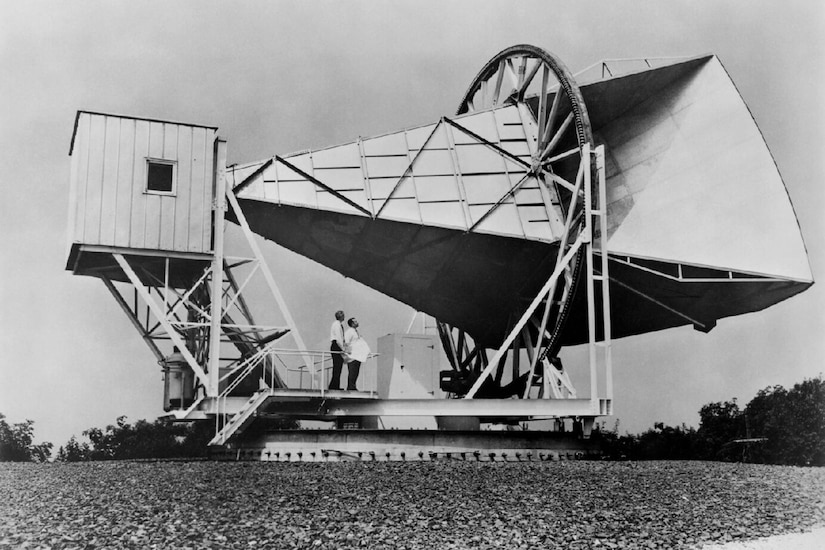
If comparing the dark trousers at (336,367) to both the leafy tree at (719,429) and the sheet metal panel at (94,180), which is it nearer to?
the sheet metal panel at (94,180)

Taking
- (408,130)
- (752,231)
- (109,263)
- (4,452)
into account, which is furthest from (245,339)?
(752,231)

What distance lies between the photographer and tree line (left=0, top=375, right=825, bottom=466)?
85.8 ft

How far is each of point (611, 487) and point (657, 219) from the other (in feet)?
32.5

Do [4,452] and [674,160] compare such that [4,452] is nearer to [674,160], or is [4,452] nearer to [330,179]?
[330,179]

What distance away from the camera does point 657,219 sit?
68.1 ft

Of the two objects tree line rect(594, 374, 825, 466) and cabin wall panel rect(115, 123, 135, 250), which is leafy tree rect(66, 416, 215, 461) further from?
tree line rect(594, 374, 825, 466)

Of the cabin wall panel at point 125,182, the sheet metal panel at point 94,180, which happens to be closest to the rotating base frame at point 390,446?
the cabin wall panel at point 125,182

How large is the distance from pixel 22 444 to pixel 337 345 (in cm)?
1198

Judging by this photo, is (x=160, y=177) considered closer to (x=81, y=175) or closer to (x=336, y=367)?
(x=81, y=175)

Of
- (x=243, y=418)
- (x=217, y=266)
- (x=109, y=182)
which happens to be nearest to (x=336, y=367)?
(x=243, y=418)

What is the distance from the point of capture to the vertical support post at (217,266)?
717 inches

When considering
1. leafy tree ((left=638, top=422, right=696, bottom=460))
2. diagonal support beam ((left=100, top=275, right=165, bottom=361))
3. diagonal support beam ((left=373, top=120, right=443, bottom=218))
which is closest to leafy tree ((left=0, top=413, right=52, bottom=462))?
diagonal support beam ((left=100, top=275, right=165, bottom=361))

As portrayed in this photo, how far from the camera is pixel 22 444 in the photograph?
81.6ft

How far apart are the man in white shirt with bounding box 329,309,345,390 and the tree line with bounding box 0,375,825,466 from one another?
599cm
